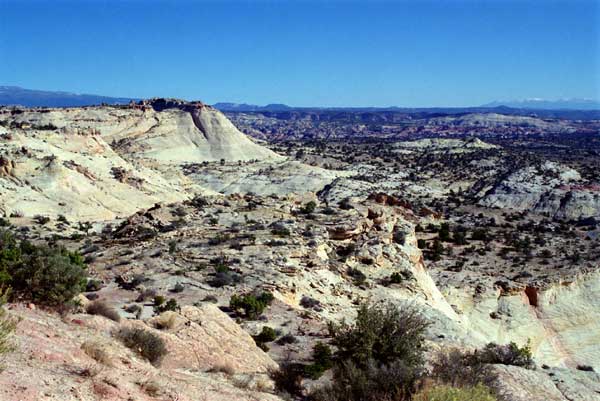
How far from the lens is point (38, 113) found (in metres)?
82.2

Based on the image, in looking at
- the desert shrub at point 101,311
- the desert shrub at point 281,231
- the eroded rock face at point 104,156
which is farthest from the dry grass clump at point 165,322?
the eroded rock face at point 104,156

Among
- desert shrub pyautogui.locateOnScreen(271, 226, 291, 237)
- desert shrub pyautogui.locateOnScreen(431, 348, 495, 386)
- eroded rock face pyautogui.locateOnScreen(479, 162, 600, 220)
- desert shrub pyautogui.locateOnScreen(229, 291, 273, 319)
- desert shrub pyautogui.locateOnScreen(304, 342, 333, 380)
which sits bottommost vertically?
eroded rock face pyautogui.locateOnScreen(479, 162, 600, 220)

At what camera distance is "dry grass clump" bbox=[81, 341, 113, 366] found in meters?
7.97

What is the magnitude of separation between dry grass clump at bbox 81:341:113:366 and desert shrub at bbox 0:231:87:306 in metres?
2.15

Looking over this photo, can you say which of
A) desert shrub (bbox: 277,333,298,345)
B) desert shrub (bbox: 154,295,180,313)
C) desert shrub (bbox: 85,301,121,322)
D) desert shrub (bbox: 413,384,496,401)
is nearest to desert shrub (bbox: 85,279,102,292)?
desert shrub (bbox: 154,295,180,313)

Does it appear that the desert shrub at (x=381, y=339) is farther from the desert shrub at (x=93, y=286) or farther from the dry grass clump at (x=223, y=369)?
the desert shrub at (x=93, y=286)

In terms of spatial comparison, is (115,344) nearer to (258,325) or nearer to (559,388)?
(258,325)

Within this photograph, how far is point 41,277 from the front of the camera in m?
10.3

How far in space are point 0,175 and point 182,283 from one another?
27178mm

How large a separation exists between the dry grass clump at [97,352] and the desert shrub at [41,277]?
84.8 inches

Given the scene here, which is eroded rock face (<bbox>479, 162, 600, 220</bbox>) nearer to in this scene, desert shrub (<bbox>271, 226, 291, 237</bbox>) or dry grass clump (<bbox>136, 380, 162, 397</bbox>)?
desert shrub (<bbox>271, 226, 291, 237</bbox>)

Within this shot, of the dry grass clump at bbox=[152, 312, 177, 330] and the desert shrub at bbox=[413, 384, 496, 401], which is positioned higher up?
the desert shrub at bbox=[413, 384, 496, 401]

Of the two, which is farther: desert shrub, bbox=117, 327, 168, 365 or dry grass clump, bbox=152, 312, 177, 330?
dry grass clump, bbox=152, 312, 177, 330

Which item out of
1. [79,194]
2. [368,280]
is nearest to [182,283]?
[368,280]
